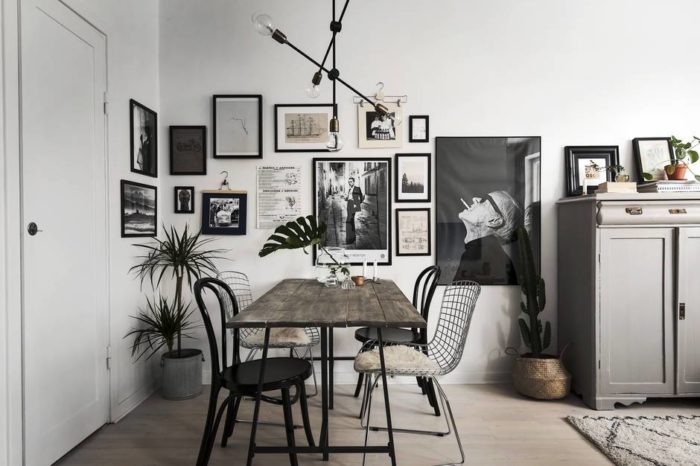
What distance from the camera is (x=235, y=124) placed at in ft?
10.6

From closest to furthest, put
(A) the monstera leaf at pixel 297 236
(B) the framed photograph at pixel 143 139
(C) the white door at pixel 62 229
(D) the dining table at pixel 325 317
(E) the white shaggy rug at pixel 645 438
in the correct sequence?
(D) the dining table at pixel 325 317 < (C) the white door at pixel 62 229 < (E) the white shaggy rug at pixel 645 438 < (B) the framed photograph at pixel 143 139 < (A) the monstera leaf at pixel 297 236

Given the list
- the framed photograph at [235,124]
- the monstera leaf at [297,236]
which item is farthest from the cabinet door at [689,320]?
the framed photograph at [235,124]

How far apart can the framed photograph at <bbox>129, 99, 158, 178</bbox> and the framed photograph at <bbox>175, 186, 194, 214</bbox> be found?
205 millimetres

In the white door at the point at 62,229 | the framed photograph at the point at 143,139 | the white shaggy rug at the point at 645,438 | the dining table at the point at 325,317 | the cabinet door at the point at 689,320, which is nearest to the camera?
the dining table at the point at 325,317

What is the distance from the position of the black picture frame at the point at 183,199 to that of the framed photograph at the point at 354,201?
3.20 feet

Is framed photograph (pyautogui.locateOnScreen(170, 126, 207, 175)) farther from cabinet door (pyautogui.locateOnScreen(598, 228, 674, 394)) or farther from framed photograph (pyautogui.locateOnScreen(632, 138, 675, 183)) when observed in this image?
framed photograph (pyautogui.locateOnScreen(632, 138, 675, 183))

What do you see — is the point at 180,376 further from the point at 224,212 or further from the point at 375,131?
the point at 375,131

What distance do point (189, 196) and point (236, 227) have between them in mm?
439

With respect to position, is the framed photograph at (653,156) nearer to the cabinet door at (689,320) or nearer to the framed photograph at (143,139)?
the cabinet door at (689,320)

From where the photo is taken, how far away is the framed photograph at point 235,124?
322 cm

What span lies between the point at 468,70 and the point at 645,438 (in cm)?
269

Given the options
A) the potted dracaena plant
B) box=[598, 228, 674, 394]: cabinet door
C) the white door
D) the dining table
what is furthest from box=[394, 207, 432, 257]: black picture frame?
the white door

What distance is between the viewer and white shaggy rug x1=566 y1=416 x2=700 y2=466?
2.08 metres

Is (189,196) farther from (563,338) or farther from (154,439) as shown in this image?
(563,338)
